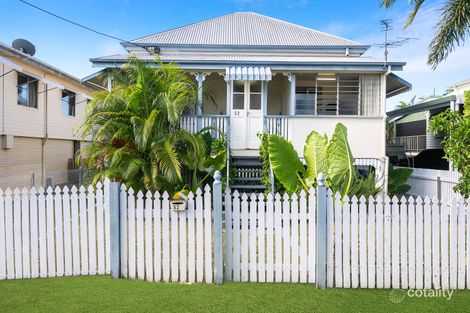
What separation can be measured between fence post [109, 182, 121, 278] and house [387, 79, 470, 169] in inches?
480

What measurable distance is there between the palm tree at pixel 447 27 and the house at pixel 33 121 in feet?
43.7

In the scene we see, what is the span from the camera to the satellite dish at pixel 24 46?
50.1 feet

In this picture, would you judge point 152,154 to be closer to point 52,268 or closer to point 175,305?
point 52,268

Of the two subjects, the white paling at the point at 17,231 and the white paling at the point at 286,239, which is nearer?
the white paling at the point at 286,239

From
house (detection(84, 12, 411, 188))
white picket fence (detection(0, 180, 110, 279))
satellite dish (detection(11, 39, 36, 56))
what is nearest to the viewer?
white picket fence (detection(0, 180, 110, 279))

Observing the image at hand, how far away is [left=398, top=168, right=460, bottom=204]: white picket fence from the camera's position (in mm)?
10328

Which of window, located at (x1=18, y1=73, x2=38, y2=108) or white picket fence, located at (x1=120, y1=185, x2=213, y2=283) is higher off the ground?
window, located at (x1=18, y1=73, x2=38, y2=108)

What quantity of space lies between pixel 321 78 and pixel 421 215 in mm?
8491

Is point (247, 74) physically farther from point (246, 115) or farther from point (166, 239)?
point (166, 239)

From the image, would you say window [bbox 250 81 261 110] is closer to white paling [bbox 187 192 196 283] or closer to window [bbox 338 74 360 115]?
window [bbox 338 74 360 115]

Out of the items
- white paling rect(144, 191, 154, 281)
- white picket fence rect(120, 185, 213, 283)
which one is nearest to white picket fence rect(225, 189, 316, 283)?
white picket fence rect(120, 185, 213, 283)

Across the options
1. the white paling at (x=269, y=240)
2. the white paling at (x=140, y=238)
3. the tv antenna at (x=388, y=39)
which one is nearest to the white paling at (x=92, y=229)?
the white paling at (x=140, y=238)

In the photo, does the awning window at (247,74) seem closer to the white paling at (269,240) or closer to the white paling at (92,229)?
the white paling at (269,240)

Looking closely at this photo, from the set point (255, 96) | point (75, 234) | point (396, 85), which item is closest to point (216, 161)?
point (255, 96)
